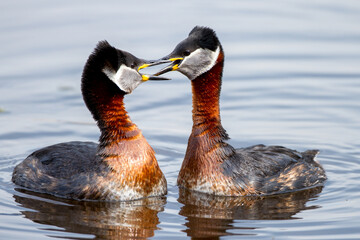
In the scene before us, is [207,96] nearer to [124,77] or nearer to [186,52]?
[186,52]

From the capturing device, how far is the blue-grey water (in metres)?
12.6

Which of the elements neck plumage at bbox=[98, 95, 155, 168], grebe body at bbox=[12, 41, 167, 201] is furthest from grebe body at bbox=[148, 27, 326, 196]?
neck plumage at bbox=[98, 95, 155, 168]

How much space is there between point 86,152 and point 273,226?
11.9 ft

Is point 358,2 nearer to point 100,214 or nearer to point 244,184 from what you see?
point 244,184

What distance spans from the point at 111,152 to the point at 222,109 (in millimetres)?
5208

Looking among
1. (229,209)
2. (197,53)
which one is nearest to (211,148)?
(229,209)

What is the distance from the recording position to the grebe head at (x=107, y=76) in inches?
506

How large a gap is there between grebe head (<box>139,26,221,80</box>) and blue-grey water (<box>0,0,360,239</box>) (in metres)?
2.19

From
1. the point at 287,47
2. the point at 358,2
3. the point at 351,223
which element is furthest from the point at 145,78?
the point at 358,2

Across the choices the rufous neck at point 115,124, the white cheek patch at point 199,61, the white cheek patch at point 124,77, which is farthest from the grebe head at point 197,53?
the rufous neck at point 115,124

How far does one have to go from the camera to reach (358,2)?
74.3 feet

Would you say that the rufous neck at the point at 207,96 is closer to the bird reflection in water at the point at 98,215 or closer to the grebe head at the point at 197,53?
the grebe head at the point at 197,53

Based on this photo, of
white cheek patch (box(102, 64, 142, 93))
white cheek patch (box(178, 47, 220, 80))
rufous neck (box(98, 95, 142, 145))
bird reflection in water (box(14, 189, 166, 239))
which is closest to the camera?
bird reflection in water (box(14, 189, 166, 239))

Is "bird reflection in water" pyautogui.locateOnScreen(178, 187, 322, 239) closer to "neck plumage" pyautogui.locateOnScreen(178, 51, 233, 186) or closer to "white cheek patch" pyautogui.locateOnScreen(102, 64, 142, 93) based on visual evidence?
"neck plumage" pyautogui.locateOnScreen(178, 51, 233, 186)
